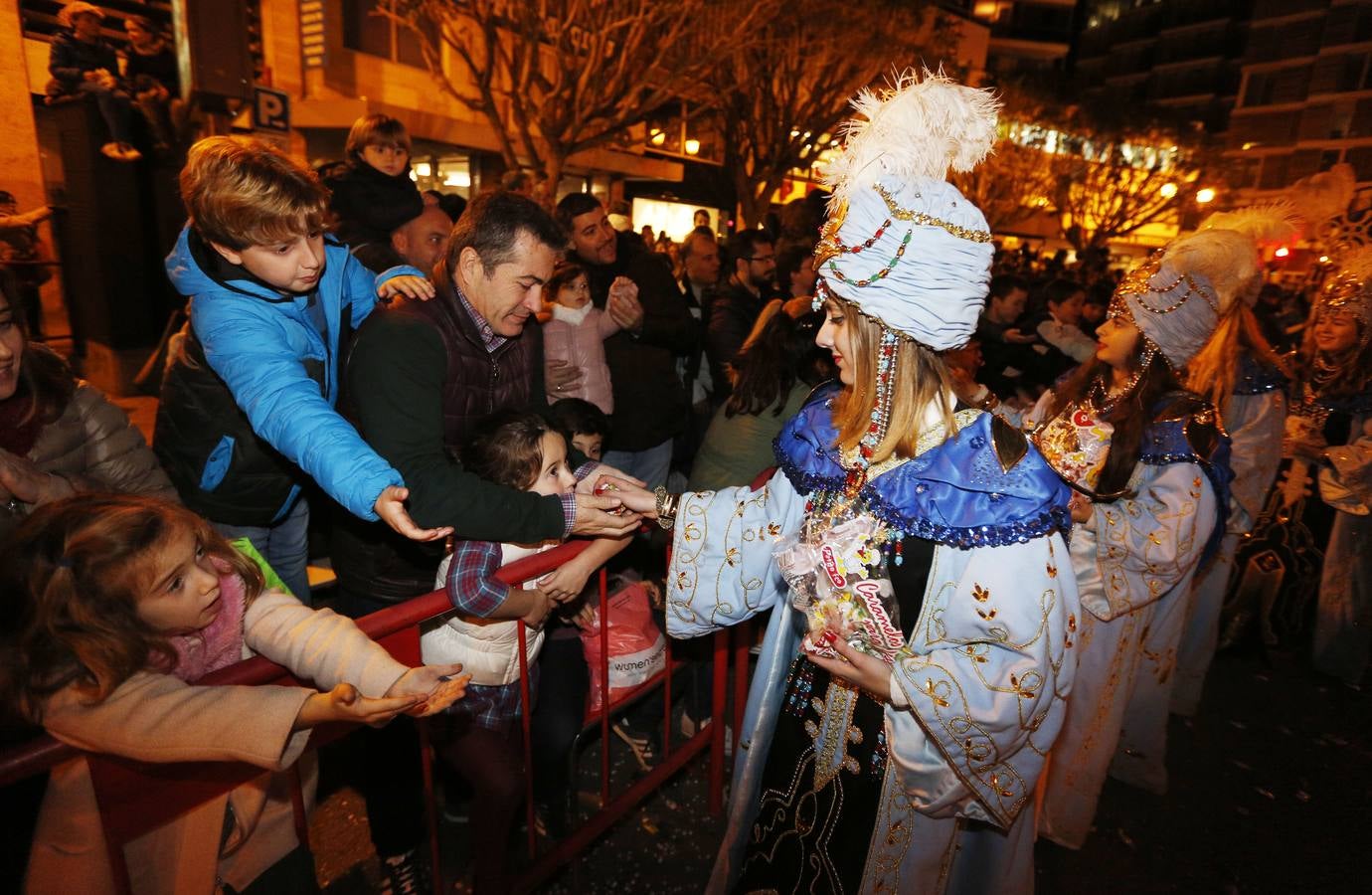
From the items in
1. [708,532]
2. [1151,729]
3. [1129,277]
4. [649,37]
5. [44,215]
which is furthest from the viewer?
[649,37]

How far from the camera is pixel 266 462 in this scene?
2340 mm

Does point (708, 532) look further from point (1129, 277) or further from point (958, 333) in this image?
point (1129, 277)

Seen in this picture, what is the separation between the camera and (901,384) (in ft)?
6.27

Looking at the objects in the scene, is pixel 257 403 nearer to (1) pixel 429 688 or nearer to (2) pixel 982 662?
(1) pixel 429 688

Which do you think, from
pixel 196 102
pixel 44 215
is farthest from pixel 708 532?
pixel 44 215

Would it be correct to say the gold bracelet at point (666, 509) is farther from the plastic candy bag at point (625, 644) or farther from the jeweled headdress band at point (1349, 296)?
the jeweled headdress band at point (1349, 296)

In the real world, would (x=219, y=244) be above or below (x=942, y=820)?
above

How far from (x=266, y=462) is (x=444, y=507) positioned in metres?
0.77

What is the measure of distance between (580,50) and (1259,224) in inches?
458

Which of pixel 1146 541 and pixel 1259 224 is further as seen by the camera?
pixel 1259 224

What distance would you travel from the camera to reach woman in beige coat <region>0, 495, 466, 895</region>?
56.9 inches

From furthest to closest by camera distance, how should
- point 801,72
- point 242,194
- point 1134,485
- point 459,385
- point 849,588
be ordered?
point 801,72 → point 1134,485 → point 459,385 → point 242,194 → point 849,588

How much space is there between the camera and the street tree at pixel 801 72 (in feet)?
58.2

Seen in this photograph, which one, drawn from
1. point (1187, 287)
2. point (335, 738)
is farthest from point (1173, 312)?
point (335, 738)
